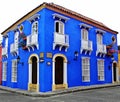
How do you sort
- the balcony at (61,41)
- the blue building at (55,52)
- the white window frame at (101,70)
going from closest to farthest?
1. the blue building at (55,52)
2. the balcony at (61,41)
3. the white window frame at (101,70)

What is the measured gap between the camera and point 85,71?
60.0 feet

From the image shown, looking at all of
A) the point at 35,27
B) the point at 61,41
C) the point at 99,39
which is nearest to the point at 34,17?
the point at 35,27

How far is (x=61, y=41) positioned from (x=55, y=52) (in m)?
0.97

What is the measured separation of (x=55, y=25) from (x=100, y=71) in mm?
7321

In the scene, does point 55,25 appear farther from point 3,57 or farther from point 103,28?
point 3,57

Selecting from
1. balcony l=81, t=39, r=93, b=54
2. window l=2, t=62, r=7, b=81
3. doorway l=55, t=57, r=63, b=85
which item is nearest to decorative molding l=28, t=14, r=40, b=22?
doorway l=55, t=57, r=63, b=85

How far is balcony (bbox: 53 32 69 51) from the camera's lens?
15.4m

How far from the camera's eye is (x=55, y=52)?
15539mm

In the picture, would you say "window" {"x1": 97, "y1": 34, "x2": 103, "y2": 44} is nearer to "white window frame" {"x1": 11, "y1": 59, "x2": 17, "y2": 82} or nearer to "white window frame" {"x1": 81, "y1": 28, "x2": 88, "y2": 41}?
"white window frame" {"x1": 81, "y1": 28, "x2": 88, "y2": 41}

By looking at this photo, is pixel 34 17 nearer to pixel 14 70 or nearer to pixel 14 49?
pixel 14 49

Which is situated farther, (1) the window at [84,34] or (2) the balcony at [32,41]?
(1) the window at [84,34]

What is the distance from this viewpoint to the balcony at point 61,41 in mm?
15367

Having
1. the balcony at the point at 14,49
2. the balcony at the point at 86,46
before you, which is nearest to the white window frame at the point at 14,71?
the balcony at the point at 14,49

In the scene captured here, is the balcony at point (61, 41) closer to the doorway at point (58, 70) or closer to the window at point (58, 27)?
the window at point (58, 27)
